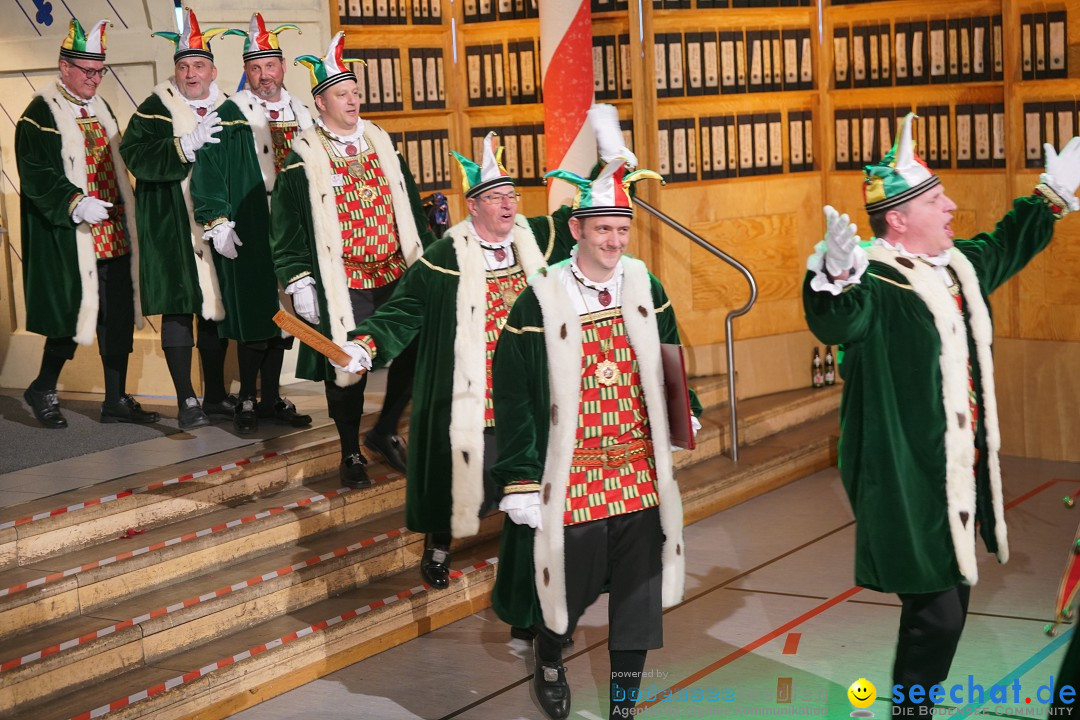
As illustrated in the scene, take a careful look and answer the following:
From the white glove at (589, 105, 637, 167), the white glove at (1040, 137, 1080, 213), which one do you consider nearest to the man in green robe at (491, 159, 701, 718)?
the white glove at (589, 105, 637, 167)

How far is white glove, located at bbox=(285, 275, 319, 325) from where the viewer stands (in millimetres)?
5184

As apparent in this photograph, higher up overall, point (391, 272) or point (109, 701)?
point (391, 272)

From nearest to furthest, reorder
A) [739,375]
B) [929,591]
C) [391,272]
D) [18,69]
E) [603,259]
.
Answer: [929,591], [603,259], [391,272], [18,69], [739,375]

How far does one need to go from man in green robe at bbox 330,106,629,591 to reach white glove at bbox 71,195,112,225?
5.95 feet

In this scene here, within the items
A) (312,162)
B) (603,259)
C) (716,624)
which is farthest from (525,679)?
(312,162)

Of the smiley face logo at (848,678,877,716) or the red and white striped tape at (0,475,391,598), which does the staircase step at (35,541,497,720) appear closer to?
the red and white striped tape at (0,475,391,598)

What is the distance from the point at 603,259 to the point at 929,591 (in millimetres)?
1127

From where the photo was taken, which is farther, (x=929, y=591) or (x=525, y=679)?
(x=525, y=679)

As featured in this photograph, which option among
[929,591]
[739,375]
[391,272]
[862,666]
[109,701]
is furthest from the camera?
[739,375]

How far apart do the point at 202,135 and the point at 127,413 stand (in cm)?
134

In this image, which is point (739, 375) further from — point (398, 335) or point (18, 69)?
point (18, 69)

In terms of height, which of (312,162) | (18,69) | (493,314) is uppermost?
(18,69)

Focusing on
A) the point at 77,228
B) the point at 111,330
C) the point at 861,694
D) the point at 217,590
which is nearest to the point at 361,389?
the point at 217,590

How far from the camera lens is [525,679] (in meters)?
4.52
